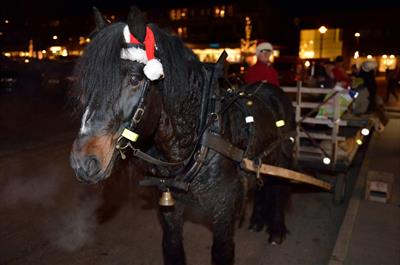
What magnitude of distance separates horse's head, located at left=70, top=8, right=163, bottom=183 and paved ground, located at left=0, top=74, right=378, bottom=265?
47.8 inches

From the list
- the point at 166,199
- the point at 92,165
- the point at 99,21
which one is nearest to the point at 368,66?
the point at 166,199

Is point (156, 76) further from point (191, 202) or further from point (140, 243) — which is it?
point (140, 243)

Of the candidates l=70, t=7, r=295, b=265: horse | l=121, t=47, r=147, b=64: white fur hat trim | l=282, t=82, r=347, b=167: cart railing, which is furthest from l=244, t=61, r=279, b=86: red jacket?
l=121, t=47, r=147, b=64: white fur hat trim

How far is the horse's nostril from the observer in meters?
1.98

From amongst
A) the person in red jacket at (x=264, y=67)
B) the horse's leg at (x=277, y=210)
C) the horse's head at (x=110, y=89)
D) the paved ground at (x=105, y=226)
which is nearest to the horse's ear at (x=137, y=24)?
the horse's head at (x=110, y=89)

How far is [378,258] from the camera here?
3979 millimetres

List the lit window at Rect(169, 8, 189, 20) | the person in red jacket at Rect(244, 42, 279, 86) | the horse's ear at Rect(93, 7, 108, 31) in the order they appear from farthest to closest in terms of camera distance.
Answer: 1. the lit window at Rect(169, 8, 189, 20)
2. the person in red jacket at Rect(244, 42, 279, 86)
3. the horse's ear at Rect(93, 7, 108, 31)

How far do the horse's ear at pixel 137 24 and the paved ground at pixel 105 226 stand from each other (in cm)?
144

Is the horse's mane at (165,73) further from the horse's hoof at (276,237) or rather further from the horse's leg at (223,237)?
the horse's hoof at (276,237)

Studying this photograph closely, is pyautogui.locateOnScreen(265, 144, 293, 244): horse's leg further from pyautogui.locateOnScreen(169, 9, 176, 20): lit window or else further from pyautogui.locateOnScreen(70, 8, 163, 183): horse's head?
pyautogui.locateOnScreen(169, 9, 176, 20): lit window

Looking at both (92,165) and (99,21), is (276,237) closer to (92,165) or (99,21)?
(92,165)

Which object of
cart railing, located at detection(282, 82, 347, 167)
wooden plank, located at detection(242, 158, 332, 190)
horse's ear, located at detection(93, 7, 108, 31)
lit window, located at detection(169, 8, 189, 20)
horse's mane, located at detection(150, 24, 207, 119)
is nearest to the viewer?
horse's ear, located at detection(93, 7, 108, 31)

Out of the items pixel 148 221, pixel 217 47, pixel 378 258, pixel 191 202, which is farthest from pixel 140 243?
pixel 217 47

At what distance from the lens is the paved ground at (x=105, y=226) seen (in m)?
4.25
